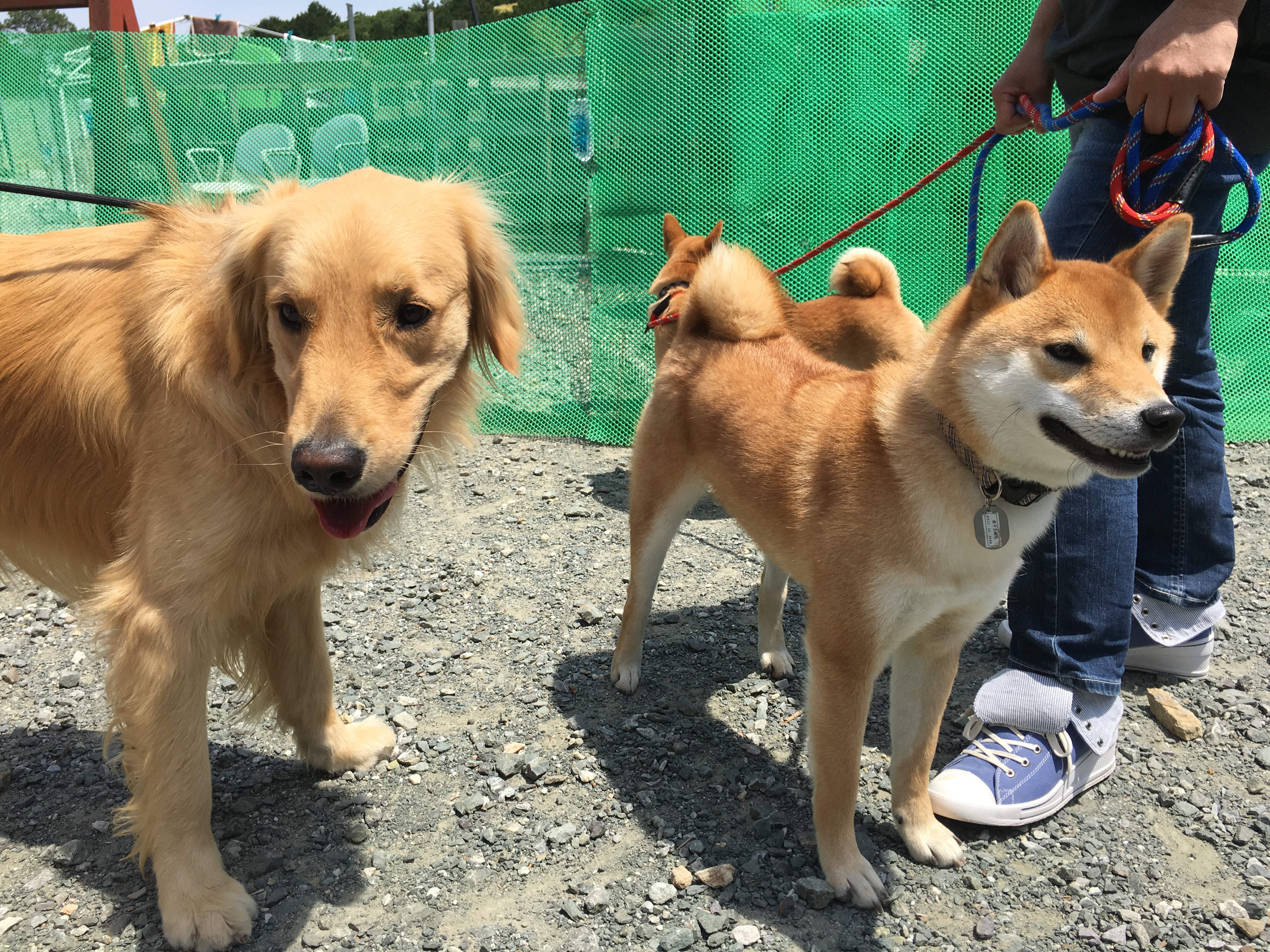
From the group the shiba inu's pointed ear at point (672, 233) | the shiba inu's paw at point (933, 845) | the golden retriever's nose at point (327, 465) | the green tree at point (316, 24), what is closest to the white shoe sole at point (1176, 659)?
the shiba inu's paw at point (933, 845)

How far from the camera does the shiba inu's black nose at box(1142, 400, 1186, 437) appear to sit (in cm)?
178

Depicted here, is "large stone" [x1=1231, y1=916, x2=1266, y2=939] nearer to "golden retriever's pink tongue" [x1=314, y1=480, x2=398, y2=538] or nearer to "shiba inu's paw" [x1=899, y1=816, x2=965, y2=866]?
"shiba inu's paw" [x1=899, y1=816, x2=965, y2=866]

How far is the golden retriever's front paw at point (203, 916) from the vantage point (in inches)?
80.3

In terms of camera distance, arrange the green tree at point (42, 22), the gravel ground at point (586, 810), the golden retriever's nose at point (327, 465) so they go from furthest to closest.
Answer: the green tree at point (42, 22) → the gravel ground at point (586, 810) → the golden retriever's nose at point (327, 465)

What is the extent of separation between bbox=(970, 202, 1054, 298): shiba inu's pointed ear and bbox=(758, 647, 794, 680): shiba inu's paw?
163cm

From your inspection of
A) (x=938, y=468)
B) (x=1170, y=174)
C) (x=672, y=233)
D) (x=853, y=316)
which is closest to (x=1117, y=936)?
(x=938, y=468)

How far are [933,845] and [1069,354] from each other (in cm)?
135

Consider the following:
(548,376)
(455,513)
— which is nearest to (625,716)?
(455,513)

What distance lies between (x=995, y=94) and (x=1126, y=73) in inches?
27.0

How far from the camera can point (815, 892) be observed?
7.09 ft

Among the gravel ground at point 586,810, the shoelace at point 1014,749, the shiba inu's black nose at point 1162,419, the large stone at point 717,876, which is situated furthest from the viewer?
the shoelace at point 1014,749

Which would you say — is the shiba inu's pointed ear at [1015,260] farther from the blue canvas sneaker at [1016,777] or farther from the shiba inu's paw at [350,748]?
the shiba inu's paw at [350,748]

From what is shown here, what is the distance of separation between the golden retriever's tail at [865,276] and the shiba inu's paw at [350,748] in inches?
124

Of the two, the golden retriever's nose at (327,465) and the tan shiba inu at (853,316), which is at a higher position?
the golden retriever's nose at (327,465)
